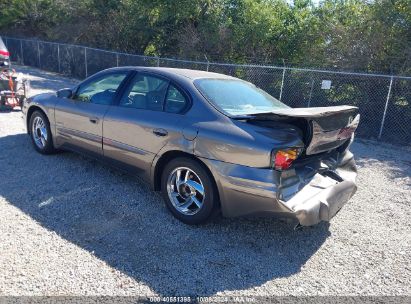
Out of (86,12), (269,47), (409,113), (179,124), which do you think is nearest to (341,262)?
(179,124)

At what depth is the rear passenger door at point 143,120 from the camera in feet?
12.5

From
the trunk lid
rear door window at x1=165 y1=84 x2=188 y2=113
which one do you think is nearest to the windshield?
rear door window at x1=165 y1=84 x2=188 y2=113

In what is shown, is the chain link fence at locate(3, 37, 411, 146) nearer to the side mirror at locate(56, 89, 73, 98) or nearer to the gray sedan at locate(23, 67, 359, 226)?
the gray sedan at locate(23, 67, 359, 226)

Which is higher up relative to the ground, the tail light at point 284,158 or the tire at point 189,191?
the tail light at point 284,158

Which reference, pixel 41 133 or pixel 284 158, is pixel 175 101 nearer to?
pixel 284 158

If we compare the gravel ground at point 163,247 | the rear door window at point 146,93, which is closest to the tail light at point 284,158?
the gravel ground at point 163,247

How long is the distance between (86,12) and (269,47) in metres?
11.3

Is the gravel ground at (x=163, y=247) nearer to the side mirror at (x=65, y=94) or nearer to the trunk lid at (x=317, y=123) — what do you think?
the trunk lid at (x=317, y=123)

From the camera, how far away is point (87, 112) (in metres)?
4.64

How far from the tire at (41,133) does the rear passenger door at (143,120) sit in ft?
4.74

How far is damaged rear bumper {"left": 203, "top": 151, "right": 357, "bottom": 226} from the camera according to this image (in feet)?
10.2

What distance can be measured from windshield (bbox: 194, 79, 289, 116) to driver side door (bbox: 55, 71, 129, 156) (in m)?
1.19

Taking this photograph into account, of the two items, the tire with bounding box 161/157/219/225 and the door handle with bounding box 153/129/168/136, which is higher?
the door handle with bounding box 153/129/168/136

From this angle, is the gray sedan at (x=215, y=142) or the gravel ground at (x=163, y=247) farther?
the gray sedan at (x=215, y=142)
